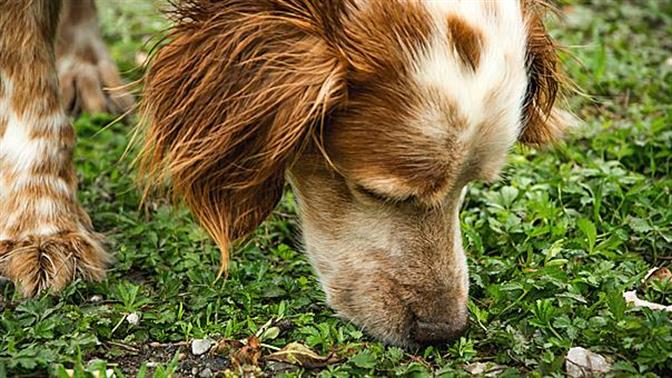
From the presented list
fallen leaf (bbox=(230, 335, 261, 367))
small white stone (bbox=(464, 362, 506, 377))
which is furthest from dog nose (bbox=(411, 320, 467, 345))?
fallen leaf (bbox=(230, 335, 261, 367))

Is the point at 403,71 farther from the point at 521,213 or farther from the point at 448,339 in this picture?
the point at 521,213

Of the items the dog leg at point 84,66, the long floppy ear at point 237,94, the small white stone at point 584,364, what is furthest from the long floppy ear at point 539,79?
the dog leg at point 84,66

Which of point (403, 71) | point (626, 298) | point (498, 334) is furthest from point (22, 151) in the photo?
point (626, 298)

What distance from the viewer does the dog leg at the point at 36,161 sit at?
404 centimetres

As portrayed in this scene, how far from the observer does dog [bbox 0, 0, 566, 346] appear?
3363 mm

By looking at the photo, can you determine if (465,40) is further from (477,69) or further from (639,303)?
(639,303)

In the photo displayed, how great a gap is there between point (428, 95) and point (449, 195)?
1.40 ft

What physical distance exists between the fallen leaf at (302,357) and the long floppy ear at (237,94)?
37 centimetres

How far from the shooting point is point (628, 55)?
6504 millimetres

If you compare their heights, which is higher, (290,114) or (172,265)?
(290,114)

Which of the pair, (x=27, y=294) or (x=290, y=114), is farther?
(x=27, y=294)

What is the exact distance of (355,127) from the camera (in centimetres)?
347

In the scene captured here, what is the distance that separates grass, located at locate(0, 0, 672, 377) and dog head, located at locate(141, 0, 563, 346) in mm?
229

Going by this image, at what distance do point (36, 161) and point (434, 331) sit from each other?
1.69m
